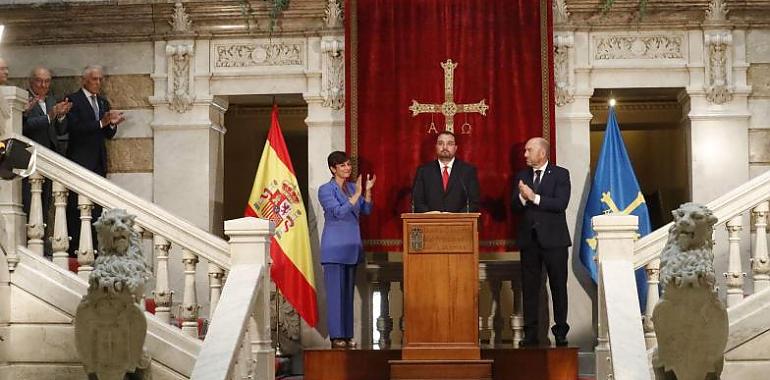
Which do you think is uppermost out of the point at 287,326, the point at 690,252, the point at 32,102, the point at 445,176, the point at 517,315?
the point at 32,102

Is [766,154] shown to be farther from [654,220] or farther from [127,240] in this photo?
[127,240]

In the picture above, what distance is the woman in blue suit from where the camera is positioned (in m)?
9.10

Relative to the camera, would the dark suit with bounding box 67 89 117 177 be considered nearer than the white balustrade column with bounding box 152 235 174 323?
No

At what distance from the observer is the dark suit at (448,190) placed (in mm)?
9219

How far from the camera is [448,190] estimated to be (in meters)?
9.23

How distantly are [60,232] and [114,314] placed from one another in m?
1.84

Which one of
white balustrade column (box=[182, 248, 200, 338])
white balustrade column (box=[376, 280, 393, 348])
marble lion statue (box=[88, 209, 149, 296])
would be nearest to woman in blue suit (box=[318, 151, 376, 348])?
white balustrade column (box=[376, 280, 393, 348])

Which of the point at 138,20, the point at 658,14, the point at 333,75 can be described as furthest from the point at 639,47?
the point at 138,20

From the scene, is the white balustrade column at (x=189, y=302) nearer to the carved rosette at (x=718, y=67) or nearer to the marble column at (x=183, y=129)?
the marble column at (x=183, y=129)

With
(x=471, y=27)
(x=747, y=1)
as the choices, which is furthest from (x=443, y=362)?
(x=747, y=1)

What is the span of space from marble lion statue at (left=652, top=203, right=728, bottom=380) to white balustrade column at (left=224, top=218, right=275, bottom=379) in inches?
95.6

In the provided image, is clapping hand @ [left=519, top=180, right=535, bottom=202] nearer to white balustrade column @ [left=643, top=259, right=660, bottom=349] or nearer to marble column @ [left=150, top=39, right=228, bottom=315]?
white balustrade column @ [left=643, top=259, right=660, bottom=349]

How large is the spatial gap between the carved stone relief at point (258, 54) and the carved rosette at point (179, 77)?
0.76ft

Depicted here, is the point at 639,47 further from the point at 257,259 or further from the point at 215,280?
the point at 215,280
